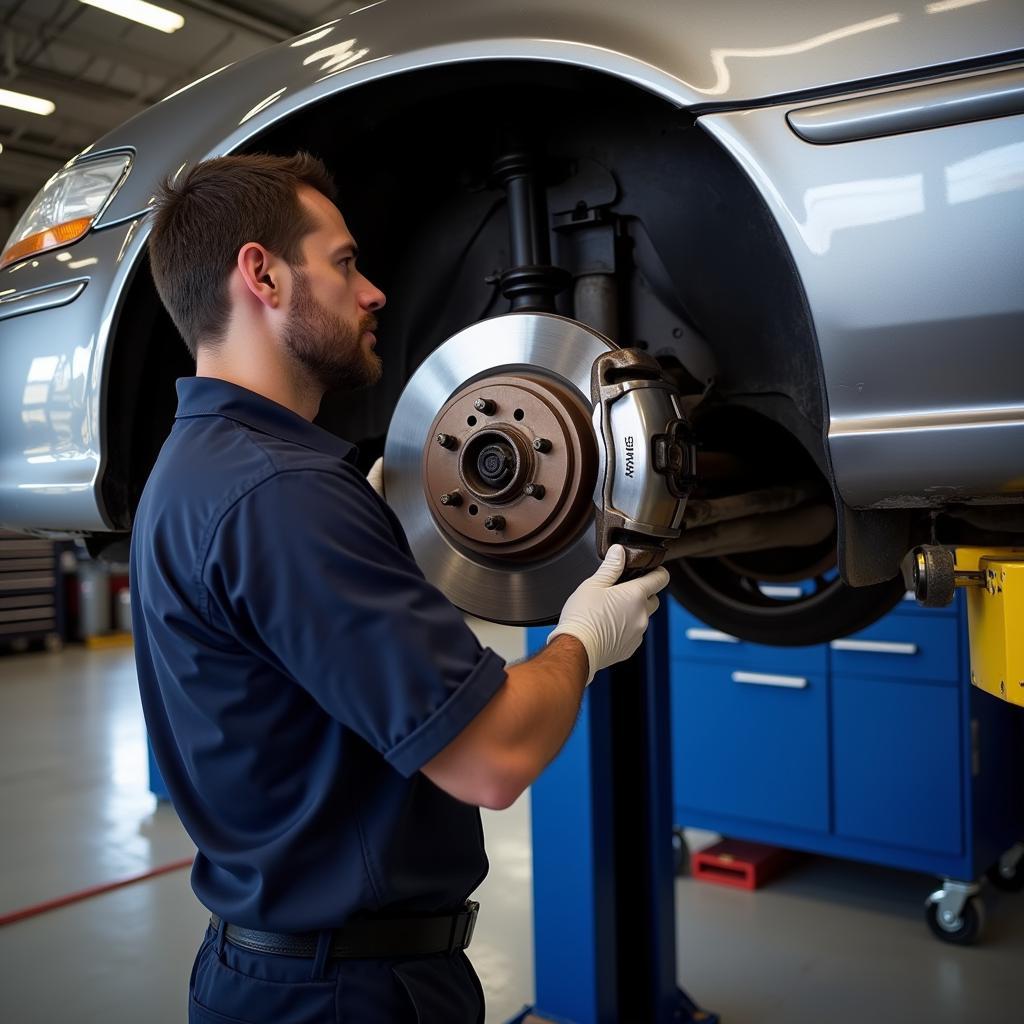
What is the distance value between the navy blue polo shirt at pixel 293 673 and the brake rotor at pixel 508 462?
139mm

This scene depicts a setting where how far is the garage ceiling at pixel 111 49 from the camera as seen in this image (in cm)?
498

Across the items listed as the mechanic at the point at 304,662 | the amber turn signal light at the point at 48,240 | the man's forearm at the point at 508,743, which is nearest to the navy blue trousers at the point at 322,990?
the mechanic at the point at 304,662

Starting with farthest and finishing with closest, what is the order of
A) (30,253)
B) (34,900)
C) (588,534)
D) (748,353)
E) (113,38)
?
(113,38), (34,900), (30,253), (748,353), (588,534)

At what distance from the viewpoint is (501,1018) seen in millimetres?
1810

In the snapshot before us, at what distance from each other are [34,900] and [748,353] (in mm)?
2146

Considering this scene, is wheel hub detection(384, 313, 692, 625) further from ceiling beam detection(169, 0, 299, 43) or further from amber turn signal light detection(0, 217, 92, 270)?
ceiling beam detection(169, 0, 299, 43)

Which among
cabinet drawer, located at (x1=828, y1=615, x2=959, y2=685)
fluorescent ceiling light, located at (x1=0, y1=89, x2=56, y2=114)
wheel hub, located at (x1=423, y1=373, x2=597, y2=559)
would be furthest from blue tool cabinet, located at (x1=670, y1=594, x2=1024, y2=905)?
fluorescent ceiling light, located at (x1=0, y1=89, x2=56, y2=114)

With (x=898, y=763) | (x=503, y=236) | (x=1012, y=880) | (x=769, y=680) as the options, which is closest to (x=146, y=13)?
(x=769, y=680)

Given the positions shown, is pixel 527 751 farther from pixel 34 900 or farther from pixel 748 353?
pixel 34 900

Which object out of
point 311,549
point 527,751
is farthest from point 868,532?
point 311,549

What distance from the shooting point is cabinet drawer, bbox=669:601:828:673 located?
8.03ft

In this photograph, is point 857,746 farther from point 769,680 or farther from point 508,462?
point 508,462

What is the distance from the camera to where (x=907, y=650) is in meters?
2.31

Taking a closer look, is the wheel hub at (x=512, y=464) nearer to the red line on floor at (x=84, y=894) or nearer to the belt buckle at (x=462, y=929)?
the belt buckle at (x=462, y=929)
